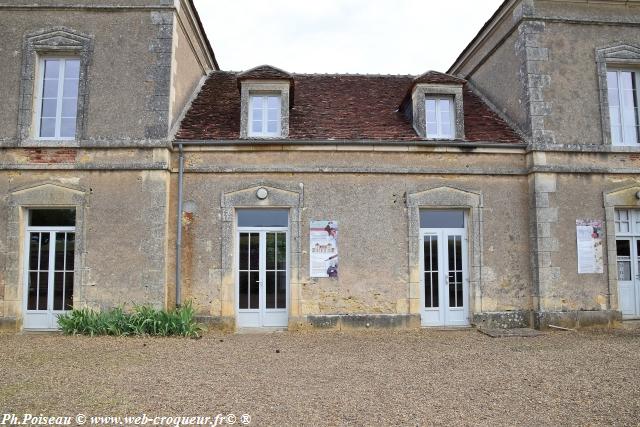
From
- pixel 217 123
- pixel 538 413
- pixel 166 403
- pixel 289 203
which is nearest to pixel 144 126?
pixel 217 123

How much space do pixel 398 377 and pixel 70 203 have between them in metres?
6.58

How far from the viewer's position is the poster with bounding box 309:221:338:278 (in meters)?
8.80

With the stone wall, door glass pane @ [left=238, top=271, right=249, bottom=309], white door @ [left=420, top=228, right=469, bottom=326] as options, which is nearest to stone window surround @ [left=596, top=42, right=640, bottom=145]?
the stone wall

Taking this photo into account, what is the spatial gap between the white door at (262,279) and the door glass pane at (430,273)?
2.68 metres

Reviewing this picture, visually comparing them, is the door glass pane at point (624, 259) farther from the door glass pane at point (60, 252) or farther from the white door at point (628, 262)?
the door glass pane at point (60, 252)

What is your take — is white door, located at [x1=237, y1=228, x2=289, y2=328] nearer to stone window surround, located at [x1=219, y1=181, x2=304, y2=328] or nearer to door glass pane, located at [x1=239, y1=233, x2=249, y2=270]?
door glass pane, located at [x1=239, y1=233, x2=249, y2=270]

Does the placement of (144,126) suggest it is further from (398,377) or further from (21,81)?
(398,377)

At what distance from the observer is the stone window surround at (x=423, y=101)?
31.1 feet

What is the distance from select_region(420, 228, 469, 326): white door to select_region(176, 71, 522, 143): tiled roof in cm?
203

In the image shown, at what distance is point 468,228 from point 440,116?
2.40 meters

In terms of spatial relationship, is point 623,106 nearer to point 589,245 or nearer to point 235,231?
point 589,245

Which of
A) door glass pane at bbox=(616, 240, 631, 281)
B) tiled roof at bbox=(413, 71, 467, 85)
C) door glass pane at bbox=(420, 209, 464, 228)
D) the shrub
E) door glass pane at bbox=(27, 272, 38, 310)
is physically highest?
tiled roof at bbox=(413, 71, 467, 85)

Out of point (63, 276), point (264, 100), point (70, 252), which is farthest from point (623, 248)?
point (63, 276)

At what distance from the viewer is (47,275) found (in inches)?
340
